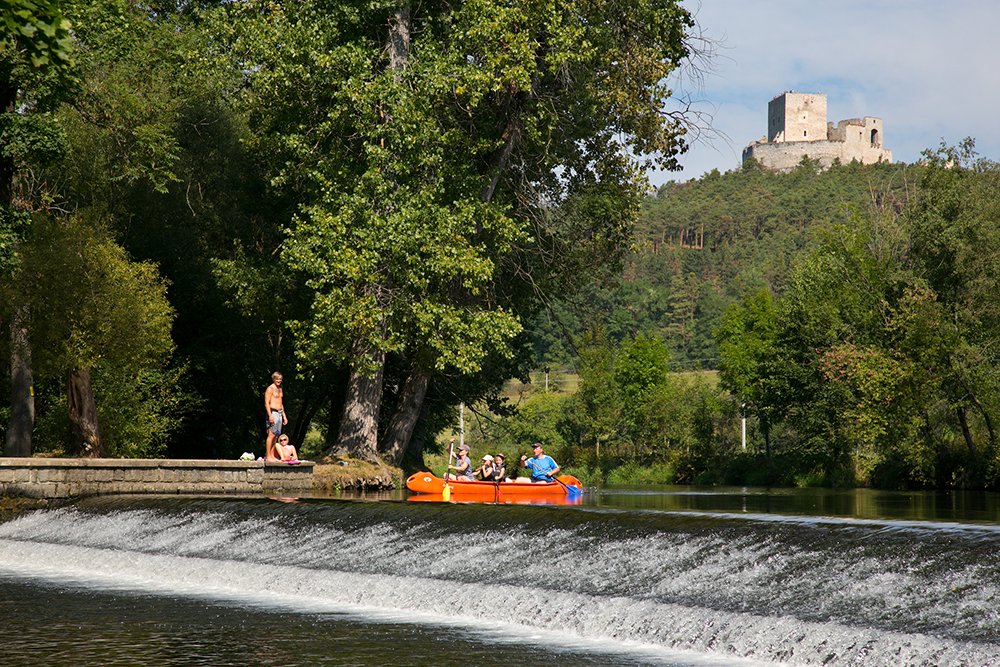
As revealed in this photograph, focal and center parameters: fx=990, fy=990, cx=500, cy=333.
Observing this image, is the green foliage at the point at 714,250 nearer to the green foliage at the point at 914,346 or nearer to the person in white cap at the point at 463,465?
the green foliage at the point at 914,346

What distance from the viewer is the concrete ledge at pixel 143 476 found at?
19.7 m

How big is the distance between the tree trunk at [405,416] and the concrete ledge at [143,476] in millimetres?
4461

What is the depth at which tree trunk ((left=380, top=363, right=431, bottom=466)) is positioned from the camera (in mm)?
27688

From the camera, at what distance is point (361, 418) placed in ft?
84.7

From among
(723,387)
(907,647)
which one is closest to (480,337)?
(907,647)

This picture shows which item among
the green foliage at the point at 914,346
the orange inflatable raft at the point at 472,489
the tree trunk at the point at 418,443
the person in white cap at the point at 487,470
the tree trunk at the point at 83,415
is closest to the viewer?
the orange inflatable raft at the point at 472,489

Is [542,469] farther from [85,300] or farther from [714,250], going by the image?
[714,250]

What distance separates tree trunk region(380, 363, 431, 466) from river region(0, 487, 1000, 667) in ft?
38.3

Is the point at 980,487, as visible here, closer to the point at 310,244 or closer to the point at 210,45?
the point at 310,244

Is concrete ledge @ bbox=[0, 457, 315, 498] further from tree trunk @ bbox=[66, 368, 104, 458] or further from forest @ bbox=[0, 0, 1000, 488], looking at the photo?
tree trunk @ bbox=[66, 368, 104, 458]

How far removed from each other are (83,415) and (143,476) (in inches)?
221

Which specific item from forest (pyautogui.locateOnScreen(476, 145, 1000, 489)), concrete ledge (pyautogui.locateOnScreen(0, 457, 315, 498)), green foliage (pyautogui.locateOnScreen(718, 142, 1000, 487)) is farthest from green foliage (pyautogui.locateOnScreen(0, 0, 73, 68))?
green foliage (pyautogui.locateOnScreen(718, 142, 1000, 487))

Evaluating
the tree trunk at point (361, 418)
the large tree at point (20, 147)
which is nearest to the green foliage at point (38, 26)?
the large tree at point (20, 147)

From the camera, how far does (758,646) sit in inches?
344
